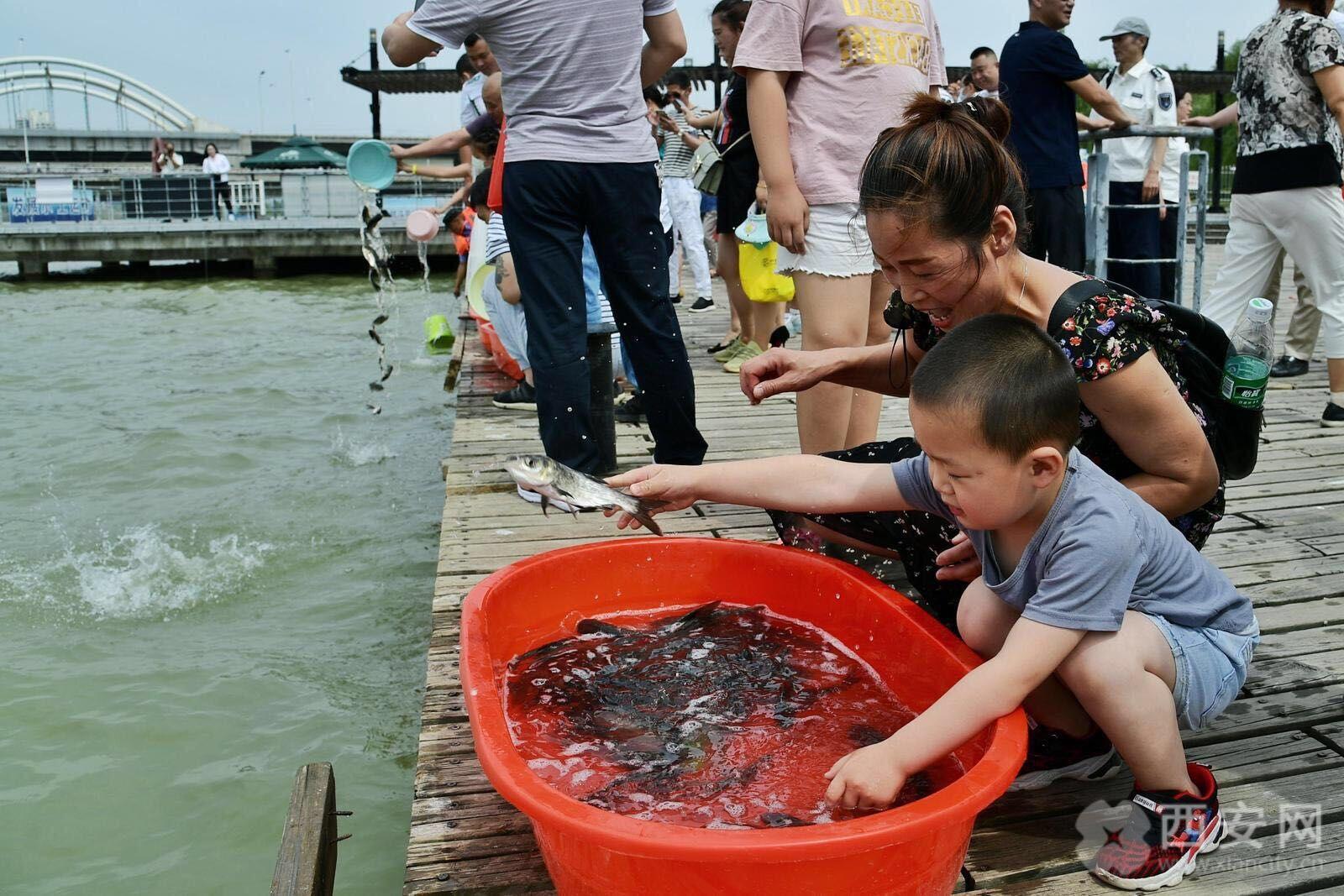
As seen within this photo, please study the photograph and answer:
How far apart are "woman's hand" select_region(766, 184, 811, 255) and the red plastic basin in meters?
1.16

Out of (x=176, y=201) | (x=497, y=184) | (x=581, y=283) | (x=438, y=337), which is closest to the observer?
(x=581, y=283)

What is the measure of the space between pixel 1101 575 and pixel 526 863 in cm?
110

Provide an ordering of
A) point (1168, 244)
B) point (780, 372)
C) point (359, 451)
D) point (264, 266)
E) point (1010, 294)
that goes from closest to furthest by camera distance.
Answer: point (1010, 294) < point (780, 372) < point (1168, 244) < point (359, 451) < point (264, 266)

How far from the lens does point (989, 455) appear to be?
5.92 ft

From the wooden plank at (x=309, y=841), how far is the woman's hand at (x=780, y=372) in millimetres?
1342

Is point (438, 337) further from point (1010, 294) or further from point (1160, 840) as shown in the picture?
point (1160, 840)

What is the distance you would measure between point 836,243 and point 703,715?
1715mm

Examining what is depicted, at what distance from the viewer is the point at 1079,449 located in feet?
7.51

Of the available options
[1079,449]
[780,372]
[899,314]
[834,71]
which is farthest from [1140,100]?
[1079,449]

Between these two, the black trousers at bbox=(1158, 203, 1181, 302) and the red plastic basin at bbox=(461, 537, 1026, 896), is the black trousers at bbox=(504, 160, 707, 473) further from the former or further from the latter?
the black trousers at bbox=(1158, 203, 1181, 302)

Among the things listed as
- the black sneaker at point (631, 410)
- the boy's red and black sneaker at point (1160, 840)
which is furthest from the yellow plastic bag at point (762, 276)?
the boy's red and black sneaker at point (1160, 840)

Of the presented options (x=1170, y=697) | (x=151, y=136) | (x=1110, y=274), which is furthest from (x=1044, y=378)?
(x=151, y=136)

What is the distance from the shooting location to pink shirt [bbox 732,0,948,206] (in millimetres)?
3361

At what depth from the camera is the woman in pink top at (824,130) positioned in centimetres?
337
